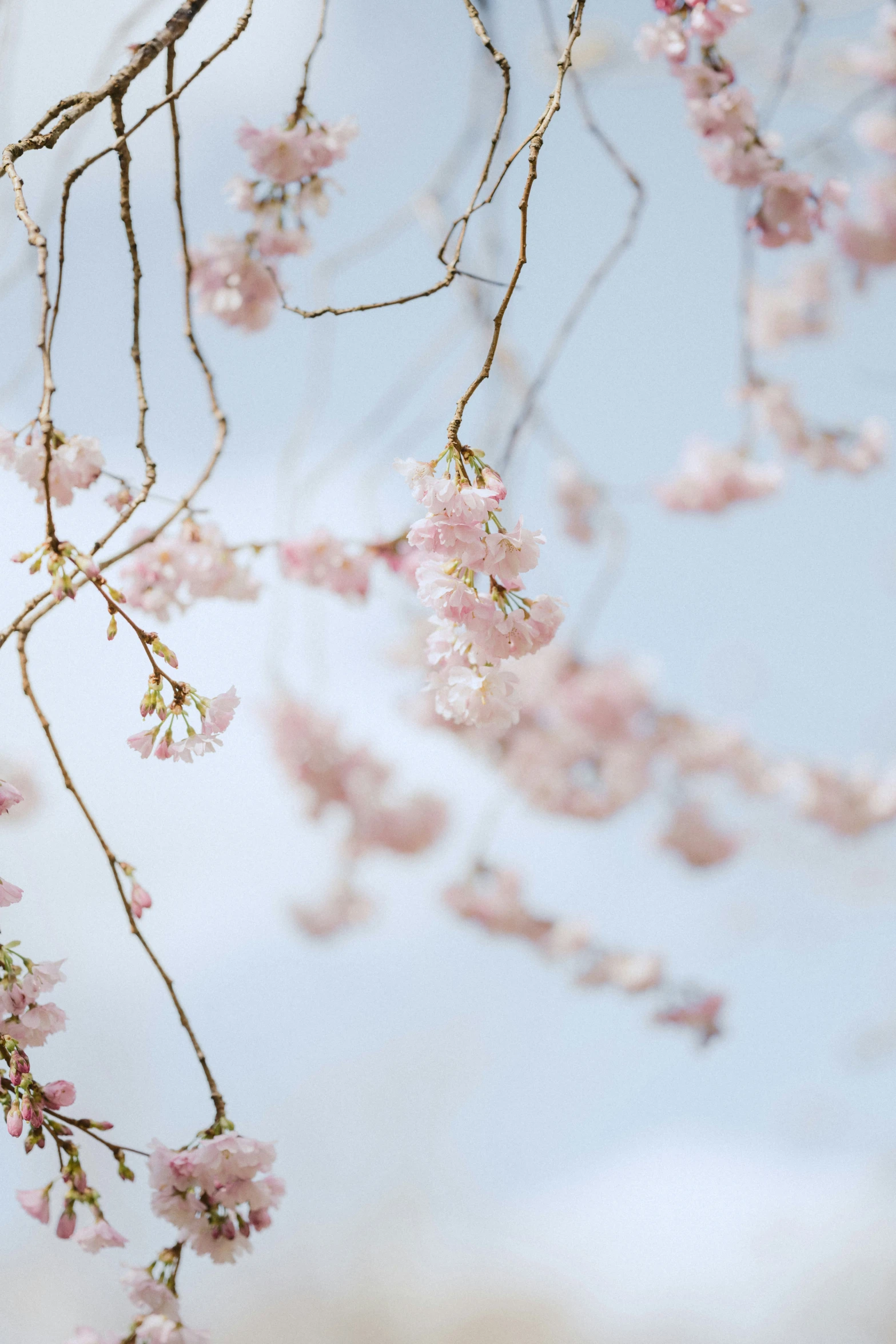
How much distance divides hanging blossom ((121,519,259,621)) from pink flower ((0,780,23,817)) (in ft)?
2.21

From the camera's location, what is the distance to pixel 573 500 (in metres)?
3.69

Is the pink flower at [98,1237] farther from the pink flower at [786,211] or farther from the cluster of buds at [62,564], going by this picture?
the pink flower at [786,211]

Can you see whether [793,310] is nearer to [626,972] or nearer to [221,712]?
[626,972]

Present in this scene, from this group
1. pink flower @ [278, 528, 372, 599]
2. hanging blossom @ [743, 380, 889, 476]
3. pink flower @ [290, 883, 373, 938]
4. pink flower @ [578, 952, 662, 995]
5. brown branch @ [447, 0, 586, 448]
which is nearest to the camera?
brown branch @ [447, 0, 586, 448]

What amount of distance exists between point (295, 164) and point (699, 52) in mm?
595

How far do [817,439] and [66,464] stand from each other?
7.46ft

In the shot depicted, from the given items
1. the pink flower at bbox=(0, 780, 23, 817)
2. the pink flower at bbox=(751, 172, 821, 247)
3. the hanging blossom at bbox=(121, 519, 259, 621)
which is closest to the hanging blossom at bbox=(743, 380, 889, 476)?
the pink flower at bbox=(751, 172, 821, 247)

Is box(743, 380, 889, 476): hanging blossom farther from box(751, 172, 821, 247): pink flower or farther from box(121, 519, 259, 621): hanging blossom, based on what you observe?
box(121, 519, 259, 621): hanging blossom

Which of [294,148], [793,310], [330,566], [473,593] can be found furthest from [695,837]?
[473,593]

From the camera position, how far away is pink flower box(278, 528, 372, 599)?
1867 mm

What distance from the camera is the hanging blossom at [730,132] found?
1.45 meters

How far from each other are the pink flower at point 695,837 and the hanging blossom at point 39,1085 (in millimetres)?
3297

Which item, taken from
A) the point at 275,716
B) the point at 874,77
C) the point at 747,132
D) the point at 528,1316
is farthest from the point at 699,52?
the point at 528,1316

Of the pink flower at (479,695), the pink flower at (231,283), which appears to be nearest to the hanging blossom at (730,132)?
the pink flower at (231,283)
